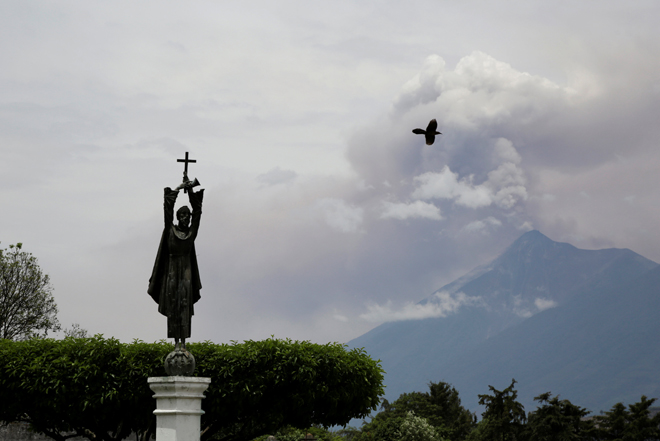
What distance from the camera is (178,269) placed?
13820 millimetres

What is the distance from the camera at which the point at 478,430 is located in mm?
61906

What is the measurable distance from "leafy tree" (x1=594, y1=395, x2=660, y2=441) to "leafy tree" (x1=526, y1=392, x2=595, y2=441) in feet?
10.3

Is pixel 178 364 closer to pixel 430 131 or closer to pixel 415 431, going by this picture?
pixel 430 131

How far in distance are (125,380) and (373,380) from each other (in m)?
8.75

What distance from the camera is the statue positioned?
44.7 ft

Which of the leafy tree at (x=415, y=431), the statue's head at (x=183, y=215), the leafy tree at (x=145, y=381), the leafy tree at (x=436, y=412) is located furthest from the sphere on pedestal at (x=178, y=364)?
the leafy tree at (x=436, y=412)

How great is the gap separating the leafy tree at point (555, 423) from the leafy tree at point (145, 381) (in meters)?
42.5

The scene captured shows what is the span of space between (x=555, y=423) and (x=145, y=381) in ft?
159

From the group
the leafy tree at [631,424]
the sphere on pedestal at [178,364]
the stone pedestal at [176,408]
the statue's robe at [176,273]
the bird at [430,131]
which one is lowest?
the leafy tree at [631,424]

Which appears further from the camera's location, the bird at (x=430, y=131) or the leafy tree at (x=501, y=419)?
the leafy tree at (x=501, y=419)

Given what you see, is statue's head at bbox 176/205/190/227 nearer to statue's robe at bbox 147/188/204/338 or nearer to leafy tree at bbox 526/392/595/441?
statue's robe at bbox 147/188/204/338

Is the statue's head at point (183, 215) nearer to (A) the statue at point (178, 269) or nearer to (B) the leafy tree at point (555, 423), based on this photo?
(A) the statue at point (178, 269)

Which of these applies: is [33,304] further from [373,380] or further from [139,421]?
[373,380]

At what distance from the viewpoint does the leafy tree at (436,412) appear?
71.6 meters
